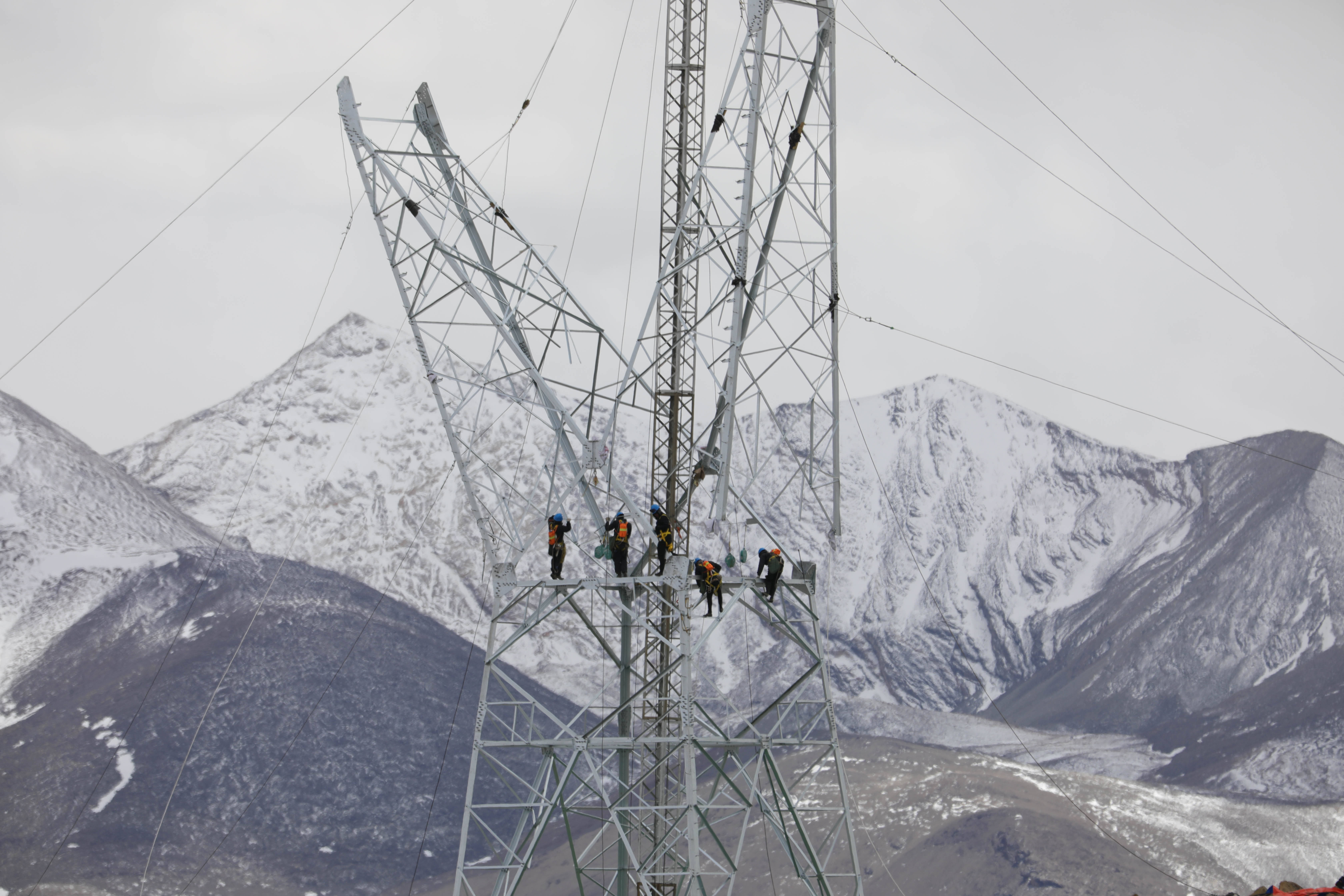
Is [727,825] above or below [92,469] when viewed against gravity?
below

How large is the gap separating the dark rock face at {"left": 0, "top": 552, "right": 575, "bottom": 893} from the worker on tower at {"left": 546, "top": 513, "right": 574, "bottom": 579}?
79.3 m

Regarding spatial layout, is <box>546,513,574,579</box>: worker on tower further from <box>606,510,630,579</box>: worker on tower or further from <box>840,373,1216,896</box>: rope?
<box>840,373,1216,896</box>: rope

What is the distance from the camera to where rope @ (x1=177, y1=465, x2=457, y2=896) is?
362 ft

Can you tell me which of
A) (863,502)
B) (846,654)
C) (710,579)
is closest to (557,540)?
(710,579)

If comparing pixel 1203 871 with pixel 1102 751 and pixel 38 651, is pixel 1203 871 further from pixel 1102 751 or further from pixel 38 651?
pixel 38 651

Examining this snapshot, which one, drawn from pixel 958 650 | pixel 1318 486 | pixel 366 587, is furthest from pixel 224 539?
pixel 1318 486

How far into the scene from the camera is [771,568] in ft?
99.2

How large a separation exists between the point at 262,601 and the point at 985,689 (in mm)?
86839

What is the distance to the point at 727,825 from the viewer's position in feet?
370

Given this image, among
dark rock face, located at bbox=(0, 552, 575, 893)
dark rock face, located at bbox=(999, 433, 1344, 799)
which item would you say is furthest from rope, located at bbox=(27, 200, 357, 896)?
dark rock face, located at bbox=(999, 433, 1344, 799)

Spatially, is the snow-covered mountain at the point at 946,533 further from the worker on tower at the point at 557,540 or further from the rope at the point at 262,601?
the worker on tower at the point at 557,540

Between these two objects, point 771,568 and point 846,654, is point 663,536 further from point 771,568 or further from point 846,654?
point 846,654

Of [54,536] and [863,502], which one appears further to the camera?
[863,502]

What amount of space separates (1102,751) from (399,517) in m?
81.2
